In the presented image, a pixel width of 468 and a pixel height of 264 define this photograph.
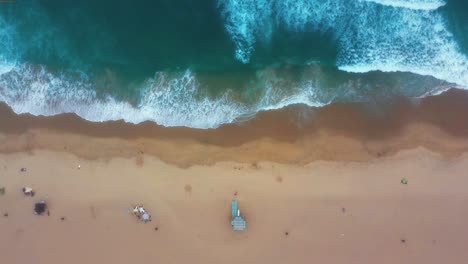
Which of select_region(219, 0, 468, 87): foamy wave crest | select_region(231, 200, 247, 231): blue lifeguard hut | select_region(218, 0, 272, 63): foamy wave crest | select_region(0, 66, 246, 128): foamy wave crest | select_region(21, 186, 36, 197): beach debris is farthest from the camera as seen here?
select_region(218, 0, 272, 63): foamy wave crest

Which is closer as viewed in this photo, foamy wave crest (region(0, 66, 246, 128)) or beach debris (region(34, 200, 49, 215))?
beach debris (region(34, 200, 49, 215))

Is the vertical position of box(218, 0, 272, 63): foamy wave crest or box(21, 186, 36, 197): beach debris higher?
box(218, 0, 272, 63): foamy wave crest

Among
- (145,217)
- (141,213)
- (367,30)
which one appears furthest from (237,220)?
(367,30)

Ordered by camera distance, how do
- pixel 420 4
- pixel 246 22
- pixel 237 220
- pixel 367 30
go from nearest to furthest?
pixel 237 220
pixel 420 4
pixel 367 30
pixel 246 22

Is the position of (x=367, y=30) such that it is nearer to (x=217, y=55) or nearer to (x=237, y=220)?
(x=217, y=55)

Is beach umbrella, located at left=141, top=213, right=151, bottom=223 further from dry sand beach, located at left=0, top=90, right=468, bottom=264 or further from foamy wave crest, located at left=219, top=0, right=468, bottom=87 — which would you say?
foamy wave crest, located at left=219, top=0, right=468, bottom=87

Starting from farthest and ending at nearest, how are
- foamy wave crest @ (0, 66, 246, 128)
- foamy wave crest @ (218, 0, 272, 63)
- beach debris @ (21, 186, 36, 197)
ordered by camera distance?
foamy wave crest @ (218, 0, 272, 63) < foamy wave crest @ (0, 66, 246, 128) < beach debris @ (21, 186, 36, 197)

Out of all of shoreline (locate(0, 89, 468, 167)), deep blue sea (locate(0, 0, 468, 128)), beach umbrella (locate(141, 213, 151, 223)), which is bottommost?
beach umbrella (locate(141, 213, 151, 223))

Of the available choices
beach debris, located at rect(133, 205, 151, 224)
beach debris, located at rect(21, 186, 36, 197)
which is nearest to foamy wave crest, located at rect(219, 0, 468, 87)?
beach debris, located at rect(133, 205, 151, 224)
